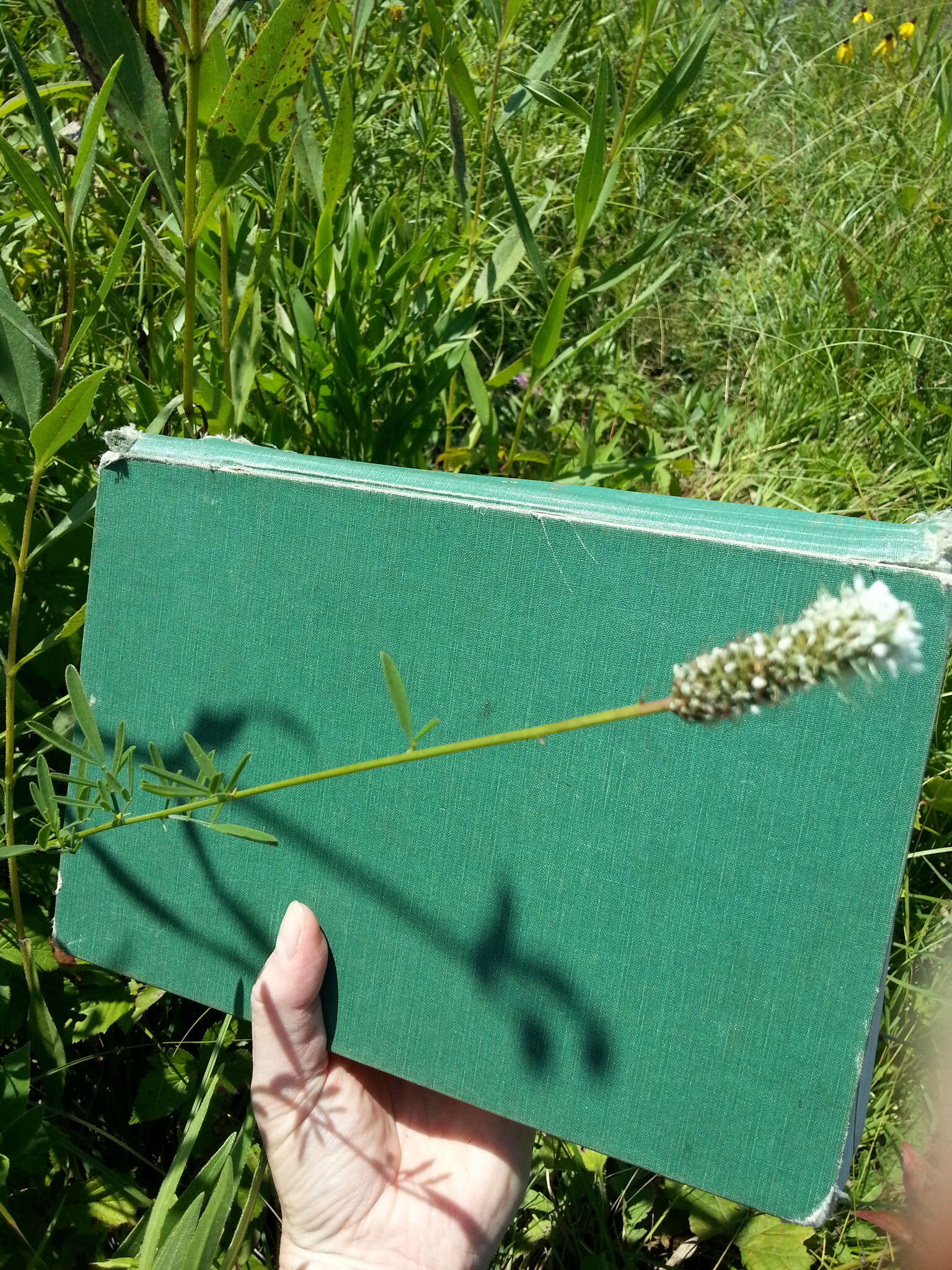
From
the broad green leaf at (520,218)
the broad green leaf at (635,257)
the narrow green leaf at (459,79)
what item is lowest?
the broad green leaf at (635,257)

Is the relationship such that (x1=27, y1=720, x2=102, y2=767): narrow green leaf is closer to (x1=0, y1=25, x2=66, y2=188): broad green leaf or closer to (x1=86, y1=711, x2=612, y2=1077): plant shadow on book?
(x1=86, y1=711, x2=612, y2=1077): plant shadow on book

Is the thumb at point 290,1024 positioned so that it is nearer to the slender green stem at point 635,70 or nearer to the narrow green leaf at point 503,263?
the narrow green leaf at point 503,263

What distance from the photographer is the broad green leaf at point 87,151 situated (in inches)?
30.6

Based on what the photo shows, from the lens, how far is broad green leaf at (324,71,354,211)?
1.10m

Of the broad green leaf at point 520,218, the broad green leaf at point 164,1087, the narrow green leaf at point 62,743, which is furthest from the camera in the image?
the broad green leaf at point 520,218

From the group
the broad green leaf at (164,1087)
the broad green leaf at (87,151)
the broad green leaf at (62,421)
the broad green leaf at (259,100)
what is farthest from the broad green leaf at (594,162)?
the broad green leaf at (164,1087)

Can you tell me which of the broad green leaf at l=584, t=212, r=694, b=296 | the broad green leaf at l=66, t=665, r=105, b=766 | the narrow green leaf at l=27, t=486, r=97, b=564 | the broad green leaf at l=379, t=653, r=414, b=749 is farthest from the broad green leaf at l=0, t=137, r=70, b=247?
the broad green leaf at l=584, t=212, r=694, b=296

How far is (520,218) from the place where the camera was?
1.09 metres

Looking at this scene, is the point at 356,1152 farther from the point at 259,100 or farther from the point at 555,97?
the point at 555,97

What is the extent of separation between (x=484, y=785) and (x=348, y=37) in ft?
3.36

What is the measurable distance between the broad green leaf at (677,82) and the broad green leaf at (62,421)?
27.3 inches

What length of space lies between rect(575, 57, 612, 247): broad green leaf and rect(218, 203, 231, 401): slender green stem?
1.24 feet

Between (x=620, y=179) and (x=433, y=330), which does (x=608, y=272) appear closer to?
(x=433, y=330)

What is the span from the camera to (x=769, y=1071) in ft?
2.51
